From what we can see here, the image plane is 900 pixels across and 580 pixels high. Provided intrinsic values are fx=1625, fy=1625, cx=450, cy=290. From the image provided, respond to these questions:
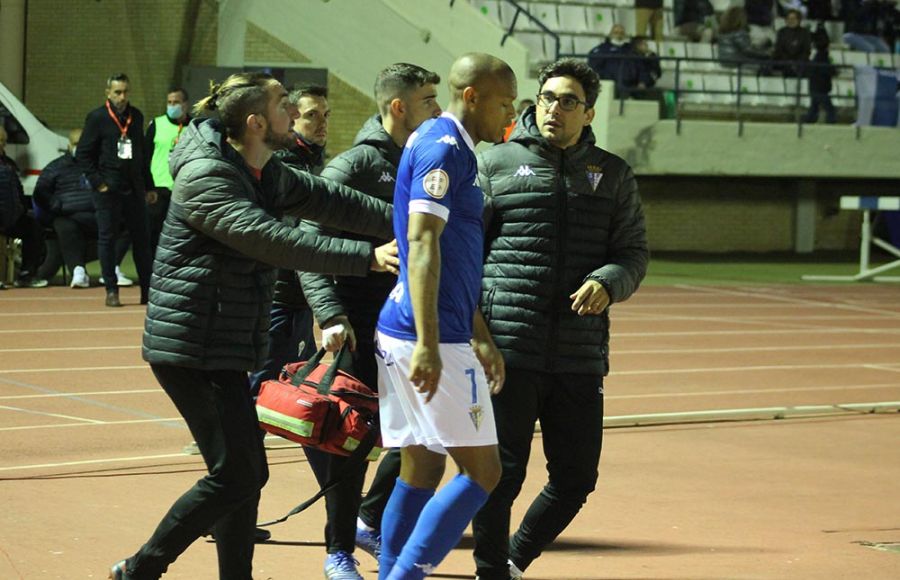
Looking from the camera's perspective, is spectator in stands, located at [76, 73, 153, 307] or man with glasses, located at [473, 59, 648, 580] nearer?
man with glasses, located at [473, 59, 648, 580]

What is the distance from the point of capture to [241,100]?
211 inches

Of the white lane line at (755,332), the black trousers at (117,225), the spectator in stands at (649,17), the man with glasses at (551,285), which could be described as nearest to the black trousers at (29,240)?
the black trousers at (117,225)

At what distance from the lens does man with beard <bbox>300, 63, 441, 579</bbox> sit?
241 inches

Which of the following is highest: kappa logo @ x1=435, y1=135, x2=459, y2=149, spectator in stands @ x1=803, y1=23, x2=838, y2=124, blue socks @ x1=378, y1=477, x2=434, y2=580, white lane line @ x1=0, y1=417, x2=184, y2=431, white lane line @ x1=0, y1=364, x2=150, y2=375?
spectator in stands @ x1=803, y1=23, x2=838, y2=124

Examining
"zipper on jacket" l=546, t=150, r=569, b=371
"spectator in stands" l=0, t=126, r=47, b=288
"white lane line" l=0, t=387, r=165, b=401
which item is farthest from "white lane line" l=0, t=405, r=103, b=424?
"spectator in stands" l=0, t=126, r=47, b=288

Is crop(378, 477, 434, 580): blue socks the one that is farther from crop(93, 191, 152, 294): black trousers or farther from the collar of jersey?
crop(93, 191, 152, 294): black trousers

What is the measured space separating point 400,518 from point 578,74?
1757mm

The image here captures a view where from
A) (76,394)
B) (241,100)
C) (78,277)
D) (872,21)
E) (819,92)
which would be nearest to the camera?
(241,100)

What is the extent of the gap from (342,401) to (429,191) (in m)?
1.18

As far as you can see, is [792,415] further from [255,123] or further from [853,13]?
[853,13]

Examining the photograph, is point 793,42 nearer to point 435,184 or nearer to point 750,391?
point 750,391

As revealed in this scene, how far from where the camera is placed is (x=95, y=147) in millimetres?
15781

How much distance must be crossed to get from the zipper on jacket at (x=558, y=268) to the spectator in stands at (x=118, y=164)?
33.9 feet

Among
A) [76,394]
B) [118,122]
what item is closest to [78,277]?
[118,122]
